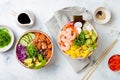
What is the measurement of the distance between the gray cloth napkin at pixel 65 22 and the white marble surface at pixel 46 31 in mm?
21

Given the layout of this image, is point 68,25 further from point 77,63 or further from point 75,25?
point 77,63

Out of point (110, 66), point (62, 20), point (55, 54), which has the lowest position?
point (110, 66)

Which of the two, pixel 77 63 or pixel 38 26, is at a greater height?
pixel 38 26

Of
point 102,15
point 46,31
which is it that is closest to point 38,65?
point 46,31

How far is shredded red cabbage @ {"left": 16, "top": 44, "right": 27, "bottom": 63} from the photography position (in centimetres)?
163

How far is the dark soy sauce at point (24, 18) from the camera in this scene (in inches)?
63.8

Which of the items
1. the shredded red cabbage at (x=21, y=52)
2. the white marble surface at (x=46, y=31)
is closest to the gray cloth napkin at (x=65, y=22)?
the white marble surface at (x=46, y=31)

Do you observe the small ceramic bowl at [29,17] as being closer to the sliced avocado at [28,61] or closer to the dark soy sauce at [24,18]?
the dark soy sauce at [24,18]

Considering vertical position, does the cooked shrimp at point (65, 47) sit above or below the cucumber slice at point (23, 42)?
below

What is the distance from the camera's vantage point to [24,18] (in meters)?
1.63

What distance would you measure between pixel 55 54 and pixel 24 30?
0.16 m

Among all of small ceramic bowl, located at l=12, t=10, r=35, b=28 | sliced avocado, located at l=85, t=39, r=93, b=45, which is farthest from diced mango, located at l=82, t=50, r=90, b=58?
small ceramic bowl, located at l=12, t=10, r=35, b=28

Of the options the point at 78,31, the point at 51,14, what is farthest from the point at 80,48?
the point at 51,14

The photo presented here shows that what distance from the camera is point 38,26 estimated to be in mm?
1670
